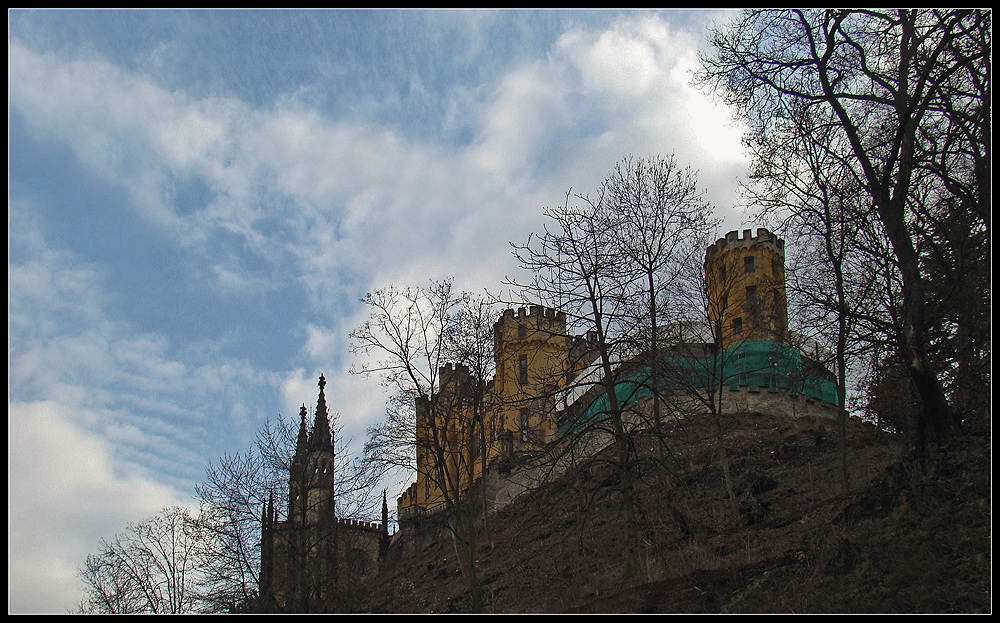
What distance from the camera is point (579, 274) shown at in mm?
17859

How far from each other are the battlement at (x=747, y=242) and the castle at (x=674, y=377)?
0.08m

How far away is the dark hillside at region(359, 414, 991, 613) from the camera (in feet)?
36.4

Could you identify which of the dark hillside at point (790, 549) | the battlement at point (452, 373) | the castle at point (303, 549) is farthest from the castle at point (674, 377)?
the castle at point (303, 549)

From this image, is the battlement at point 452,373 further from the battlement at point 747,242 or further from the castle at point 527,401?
the battlement at point 747,242

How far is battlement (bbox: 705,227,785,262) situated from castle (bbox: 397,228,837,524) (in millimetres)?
76

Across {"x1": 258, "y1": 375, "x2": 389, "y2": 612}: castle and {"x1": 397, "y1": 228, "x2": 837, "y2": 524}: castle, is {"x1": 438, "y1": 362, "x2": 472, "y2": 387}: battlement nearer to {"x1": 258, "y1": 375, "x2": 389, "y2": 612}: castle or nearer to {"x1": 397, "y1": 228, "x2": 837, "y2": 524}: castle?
{"x1": 397, "y1": 228, "x2": 837, "y2": 524}: castle

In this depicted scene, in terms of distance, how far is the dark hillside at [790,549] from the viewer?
11102 mm

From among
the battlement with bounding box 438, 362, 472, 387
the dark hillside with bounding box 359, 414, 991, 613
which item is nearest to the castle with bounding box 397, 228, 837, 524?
the battlement with bounding box 438, 362, 472, 387

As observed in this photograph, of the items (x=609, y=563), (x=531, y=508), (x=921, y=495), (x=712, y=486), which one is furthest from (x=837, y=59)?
(x=531, y=508)


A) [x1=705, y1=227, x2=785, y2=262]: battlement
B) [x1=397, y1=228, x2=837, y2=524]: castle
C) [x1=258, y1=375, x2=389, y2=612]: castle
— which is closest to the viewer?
[x1=397, y1=228, x2=837, y2=524]: castle

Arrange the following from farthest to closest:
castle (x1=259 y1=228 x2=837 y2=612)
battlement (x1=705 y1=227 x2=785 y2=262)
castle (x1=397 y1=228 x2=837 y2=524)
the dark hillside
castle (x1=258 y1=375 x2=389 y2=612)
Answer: battlement (x1=705 y1=227 x2=785 y2=262)
castle (x1=258 y1=375 x2=389 y2=612)
castle (x1=397 y1=228 x2=837 y2=524)
castle (x1=259 y1=228 x2=837 y2=612)
the dark hillside

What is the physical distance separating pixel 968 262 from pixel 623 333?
22.5ft

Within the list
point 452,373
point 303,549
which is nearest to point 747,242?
point 452,373
